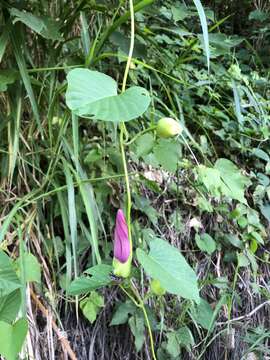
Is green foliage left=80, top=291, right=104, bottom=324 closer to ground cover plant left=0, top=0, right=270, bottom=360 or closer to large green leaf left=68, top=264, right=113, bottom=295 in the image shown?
ground cover plant left=0, top=0, right=270, bottom=360

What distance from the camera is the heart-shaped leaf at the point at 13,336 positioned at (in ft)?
2.11

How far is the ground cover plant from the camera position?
942 mm

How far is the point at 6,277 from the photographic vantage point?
673 mm

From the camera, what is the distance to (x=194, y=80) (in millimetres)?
1606

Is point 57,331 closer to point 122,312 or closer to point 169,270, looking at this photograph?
point 122,312

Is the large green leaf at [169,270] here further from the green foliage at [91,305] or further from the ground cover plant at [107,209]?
the green foliage at [91,305]

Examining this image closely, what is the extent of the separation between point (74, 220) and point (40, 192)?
0.41 feet

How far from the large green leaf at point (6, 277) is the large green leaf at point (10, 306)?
0.05 meters

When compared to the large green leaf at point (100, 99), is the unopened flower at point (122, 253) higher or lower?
lower

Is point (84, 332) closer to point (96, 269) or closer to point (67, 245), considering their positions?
point (67, 245)

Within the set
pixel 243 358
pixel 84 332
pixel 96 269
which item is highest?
pixel 96 269

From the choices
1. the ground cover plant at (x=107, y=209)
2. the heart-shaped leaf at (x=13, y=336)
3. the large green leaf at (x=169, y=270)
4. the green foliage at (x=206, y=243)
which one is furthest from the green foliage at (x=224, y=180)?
the heart-shaped leaf at (x=13, y=336)

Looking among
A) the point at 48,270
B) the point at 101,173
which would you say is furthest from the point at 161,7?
the point at 48,270

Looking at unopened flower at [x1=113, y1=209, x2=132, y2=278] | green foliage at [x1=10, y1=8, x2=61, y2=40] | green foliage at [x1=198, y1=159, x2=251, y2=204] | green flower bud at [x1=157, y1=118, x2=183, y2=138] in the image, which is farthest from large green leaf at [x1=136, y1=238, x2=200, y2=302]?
green foliage at [x1=10, y1=8, x2=61, y2=40]
